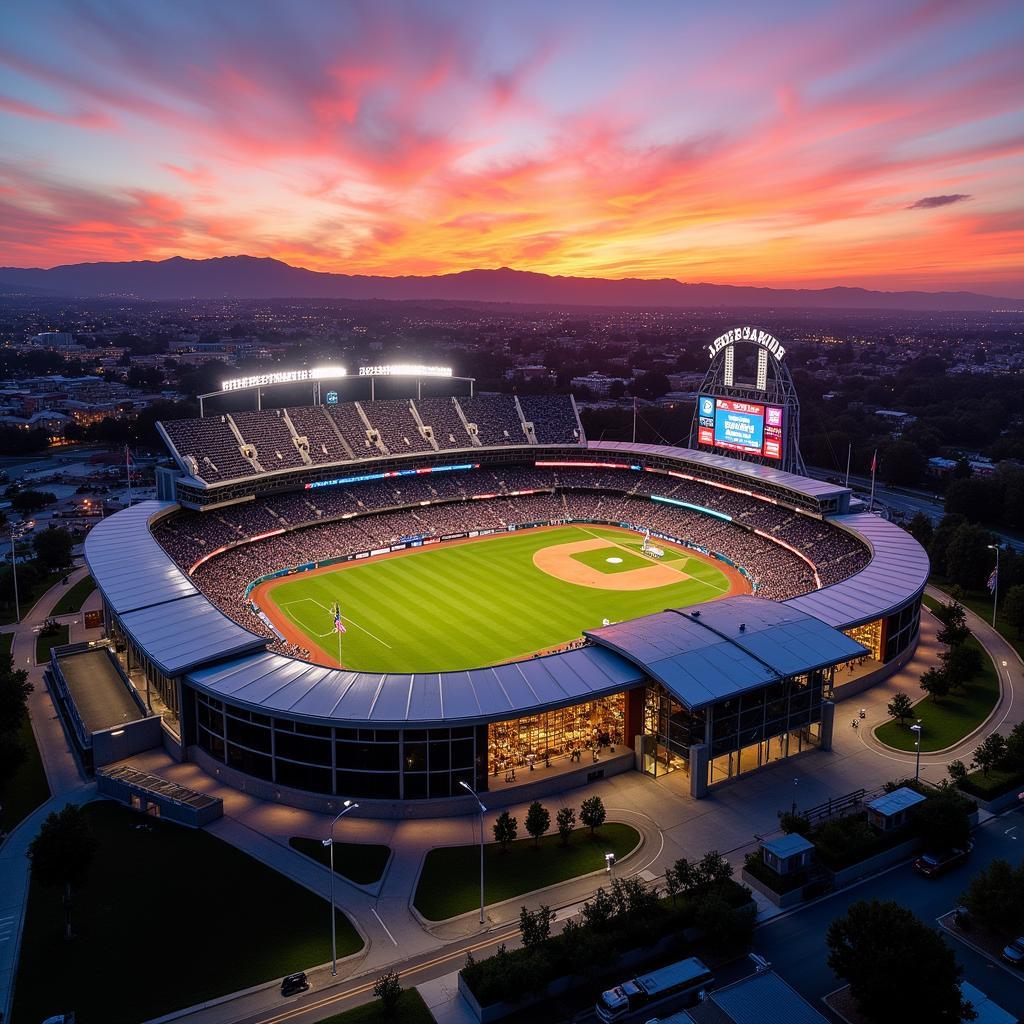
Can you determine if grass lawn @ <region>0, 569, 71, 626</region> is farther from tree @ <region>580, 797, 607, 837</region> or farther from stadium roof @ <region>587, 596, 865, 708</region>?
tree @ <region>580, 797, 607, 837</region>

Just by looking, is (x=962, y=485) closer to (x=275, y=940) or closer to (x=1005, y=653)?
(x=1005, y=653)

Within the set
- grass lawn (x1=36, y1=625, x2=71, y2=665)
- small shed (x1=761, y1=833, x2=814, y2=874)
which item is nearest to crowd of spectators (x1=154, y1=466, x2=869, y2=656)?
grass lawn (x1=36, y1=625, x2=71, y2=665)

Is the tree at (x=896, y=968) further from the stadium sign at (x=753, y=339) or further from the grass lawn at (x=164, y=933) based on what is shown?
the stadium sign at (x=753, y=339)

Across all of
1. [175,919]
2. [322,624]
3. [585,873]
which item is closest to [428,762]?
[585,873]

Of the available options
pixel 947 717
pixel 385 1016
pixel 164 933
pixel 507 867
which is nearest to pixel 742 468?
pixel 947 717

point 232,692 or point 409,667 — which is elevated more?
point 232,692

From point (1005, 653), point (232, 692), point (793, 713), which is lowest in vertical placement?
point (1005, 653)
